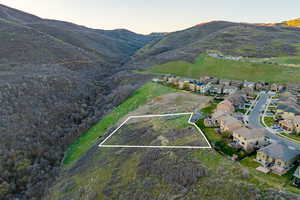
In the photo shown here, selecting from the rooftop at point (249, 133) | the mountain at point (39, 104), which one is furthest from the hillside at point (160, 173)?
the mountain at point (39, 104)

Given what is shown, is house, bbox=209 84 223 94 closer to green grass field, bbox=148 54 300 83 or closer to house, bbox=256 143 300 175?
green grass field, bbox=148 54 300 83

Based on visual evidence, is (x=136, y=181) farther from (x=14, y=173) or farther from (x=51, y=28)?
(x=51, y=28)

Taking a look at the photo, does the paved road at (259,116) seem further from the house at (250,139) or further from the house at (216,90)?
the house at (216,90)

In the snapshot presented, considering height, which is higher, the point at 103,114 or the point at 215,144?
the point at 215,144

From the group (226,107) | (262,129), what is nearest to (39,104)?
(226,107)

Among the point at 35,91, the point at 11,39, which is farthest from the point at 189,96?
the point at 11,39

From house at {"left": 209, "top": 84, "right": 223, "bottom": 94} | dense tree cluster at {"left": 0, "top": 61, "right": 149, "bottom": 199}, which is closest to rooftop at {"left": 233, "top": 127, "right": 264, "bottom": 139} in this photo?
house at {"left": 209, "top": 84, "right": 223, "bottom": 94}
